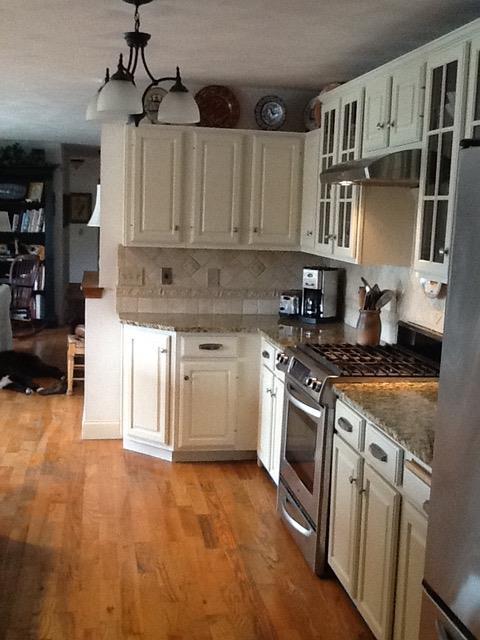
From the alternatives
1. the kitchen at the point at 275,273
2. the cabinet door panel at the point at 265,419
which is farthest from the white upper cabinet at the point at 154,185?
the cabinet door panel at the point at 265,419

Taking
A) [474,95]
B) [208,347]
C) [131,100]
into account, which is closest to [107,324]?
[208,347]

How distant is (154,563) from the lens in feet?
11.0

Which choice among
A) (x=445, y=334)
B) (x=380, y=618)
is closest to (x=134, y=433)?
(x=380, y=618)

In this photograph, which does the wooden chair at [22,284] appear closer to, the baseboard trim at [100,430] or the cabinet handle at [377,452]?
the baseboard trim at [100,430]

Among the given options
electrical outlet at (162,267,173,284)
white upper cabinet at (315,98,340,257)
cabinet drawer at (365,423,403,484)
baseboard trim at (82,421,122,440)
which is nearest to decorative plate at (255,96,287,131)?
white upper cabinet at (315,98,340,257)

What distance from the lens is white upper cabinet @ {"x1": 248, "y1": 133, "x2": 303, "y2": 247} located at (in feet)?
15.4

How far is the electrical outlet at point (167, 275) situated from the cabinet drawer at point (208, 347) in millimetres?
630

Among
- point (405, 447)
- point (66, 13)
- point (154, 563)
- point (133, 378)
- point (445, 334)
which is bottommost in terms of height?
point (154, 563)

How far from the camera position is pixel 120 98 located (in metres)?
3.05

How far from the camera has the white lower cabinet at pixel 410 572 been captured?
2281 millimetres

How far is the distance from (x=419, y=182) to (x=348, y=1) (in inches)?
30.6

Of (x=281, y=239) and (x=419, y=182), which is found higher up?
(x=419, y=182)

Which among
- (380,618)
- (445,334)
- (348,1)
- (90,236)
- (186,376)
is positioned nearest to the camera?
(445,334)

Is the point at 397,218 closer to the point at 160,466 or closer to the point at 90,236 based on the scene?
the point at 160,466
